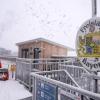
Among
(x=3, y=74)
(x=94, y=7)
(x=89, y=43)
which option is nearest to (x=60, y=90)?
(x=89, y=43)

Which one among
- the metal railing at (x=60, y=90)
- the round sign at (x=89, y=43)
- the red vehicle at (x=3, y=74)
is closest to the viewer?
the metal railing at (x=60, y=90)

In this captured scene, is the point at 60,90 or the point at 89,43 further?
the point at 60,90

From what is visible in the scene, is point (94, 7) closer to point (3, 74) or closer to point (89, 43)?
point (89, 43)

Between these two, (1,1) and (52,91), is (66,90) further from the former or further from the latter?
(1,1)

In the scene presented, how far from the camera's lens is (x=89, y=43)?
7.89 ft

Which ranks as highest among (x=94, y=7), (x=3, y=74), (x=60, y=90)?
(x=94, y=7)

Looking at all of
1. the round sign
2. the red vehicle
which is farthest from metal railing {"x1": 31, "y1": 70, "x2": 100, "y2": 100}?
the red vehicle

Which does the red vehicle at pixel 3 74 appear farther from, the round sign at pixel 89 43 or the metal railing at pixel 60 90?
the round sign at pixel 89 43

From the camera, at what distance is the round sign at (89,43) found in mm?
2338

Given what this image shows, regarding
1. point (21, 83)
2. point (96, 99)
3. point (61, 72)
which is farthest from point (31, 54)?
point (96, 99)

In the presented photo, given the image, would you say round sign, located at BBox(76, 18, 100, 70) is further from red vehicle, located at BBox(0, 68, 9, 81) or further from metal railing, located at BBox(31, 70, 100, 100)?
red vehicle, located at BBox(0, 68, 9, 81)

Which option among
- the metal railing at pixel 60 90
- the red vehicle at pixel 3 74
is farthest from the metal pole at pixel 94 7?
the red vehicle at pixel 3 74

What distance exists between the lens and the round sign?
234 centimetres

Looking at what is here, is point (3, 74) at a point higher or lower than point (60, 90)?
lower
